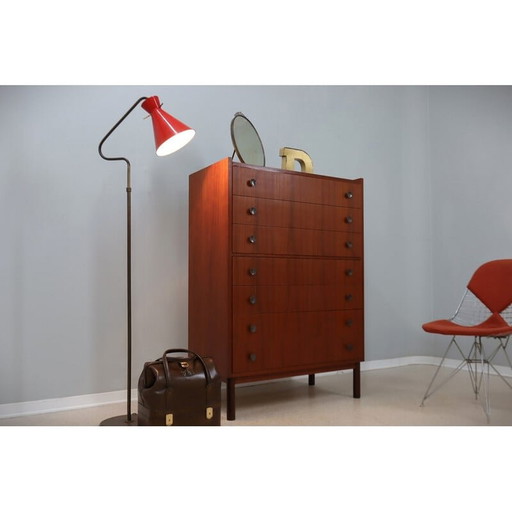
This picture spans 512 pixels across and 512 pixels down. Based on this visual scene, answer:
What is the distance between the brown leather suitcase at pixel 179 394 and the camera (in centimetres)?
235

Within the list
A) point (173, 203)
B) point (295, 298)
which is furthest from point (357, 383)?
point (173, 203)

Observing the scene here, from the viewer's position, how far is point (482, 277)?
137 inches

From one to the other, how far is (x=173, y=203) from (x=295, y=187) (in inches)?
33.1

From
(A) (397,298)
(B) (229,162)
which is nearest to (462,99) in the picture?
(A) (397,298)

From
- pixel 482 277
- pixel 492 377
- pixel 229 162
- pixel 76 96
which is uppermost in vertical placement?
pixel 76 96

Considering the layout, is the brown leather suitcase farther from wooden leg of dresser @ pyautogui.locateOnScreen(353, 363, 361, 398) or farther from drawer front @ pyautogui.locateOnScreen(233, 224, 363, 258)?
wooden leg of dresser @ pyautogui.locateOnScreen(353, 363, 361, 398)

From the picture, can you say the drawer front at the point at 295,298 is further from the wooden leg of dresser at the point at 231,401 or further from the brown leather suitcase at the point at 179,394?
the brown leather suitcase at the point at 179,394

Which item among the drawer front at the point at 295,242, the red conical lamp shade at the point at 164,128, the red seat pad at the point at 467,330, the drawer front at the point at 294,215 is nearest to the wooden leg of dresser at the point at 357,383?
the red seat pad at the point at 467,330

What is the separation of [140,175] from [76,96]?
58 centimetres

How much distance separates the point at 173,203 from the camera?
346 centimetres

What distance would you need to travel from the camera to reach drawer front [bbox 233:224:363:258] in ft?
9.52

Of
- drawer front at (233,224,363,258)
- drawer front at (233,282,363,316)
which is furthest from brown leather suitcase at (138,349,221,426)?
drawer front at (233,224,363,258)
